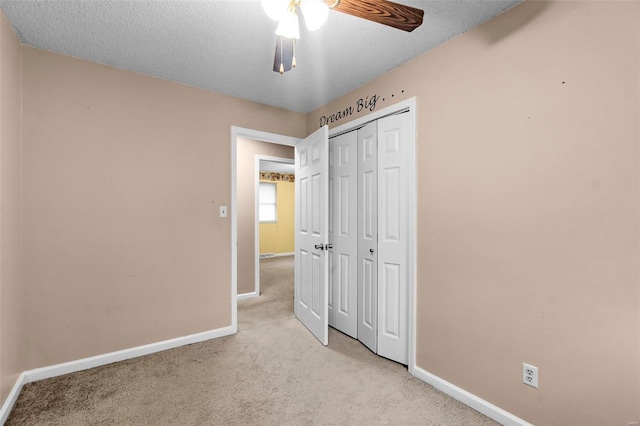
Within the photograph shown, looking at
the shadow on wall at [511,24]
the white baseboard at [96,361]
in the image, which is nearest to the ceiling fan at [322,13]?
the shadow on wall at [511,24]

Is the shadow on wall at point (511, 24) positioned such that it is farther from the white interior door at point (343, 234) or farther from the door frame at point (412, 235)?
the white interior door at point (343, 234)

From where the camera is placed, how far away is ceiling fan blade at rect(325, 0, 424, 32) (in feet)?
3.61

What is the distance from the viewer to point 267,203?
7676 mm

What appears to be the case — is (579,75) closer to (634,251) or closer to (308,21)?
(634,251)

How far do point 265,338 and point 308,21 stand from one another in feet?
8.45

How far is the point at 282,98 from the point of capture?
2.90 m

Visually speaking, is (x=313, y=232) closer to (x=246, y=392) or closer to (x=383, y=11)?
(x=246, y=392)

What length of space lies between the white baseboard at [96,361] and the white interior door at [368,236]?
4.42 ft

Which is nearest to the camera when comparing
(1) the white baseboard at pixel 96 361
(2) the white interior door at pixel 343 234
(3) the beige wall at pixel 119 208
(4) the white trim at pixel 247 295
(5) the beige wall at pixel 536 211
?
(5) the beige wall at pixel 536 211

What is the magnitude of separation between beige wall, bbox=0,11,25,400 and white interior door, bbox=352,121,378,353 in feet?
7.95

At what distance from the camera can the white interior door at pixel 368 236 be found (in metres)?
2.43

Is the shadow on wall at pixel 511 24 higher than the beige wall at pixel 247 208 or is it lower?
higher

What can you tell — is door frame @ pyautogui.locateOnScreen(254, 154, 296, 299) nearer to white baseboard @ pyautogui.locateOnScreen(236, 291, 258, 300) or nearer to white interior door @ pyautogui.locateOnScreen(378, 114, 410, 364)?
white baseboard @ pyautogui.locateOnScreen(236, 291, 258, 300)

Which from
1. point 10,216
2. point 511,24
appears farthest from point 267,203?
point 511,24
